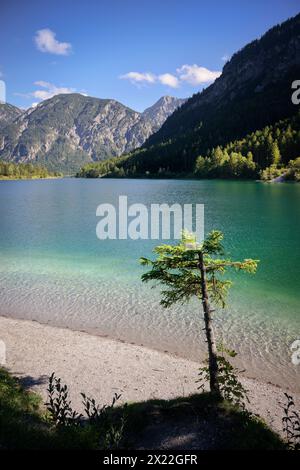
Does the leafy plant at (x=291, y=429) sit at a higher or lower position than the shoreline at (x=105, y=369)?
higher

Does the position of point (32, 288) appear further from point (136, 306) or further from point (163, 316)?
point (163, 316)

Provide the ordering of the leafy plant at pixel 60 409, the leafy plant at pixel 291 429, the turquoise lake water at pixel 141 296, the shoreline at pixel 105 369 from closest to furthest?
the leafy plant at pixel 291 429, the leafy plant at pixel 60 409, the shoreline at pixel 105 369, the turquoise lake water at pixel 141 296

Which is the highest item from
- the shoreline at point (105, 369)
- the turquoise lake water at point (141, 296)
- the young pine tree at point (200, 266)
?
the young pine tree at point (200, 266)

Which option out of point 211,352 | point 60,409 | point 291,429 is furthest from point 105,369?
point 291,429

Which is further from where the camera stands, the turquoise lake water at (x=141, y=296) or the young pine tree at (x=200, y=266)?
the turquoise lake water at (x=141, y=296)

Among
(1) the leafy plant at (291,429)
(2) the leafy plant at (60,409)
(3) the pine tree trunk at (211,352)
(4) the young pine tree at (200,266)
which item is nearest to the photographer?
(1) the leafy plant at (291,429)

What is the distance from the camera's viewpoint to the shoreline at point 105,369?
1479 cm

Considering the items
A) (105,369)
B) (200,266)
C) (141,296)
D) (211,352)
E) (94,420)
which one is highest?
(200,266)

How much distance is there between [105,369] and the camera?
56.5 feet

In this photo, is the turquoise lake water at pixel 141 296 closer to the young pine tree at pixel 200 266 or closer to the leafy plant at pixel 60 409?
the young pine tree at pixel 200 266

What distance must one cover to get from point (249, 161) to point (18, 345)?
596 ft

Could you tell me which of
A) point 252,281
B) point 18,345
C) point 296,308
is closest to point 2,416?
point 18,345

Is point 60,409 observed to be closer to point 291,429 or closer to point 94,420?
point 94,420

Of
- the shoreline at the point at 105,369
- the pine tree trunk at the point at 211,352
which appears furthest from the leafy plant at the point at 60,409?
the pine tree trunk at the point at 211,352
